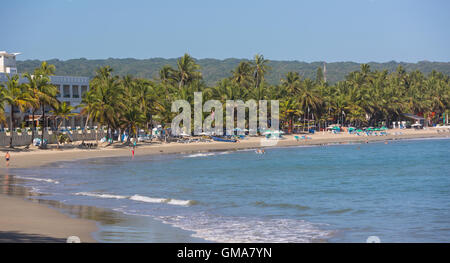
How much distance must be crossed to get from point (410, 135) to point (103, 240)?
120m

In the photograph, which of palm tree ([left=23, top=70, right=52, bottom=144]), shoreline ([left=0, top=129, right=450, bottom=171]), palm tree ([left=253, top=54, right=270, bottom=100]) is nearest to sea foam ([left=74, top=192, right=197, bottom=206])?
shoreline ([left=0, top=129, right=450, bottom=171])

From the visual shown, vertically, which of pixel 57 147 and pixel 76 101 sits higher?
pixel 76 101

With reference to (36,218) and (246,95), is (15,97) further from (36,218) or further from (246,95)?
(246,95)

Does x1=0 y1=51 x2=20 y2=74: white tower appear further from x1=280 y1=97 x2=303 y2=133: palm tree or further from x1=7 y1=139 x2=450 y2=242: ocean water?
x1=280 y1=97 x2=303 y2=133: palm tree

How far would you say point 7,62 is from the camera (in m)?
98.3

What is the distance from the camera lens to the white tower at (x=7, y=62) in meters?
96.8

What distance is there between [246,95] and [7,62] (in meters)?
43.1

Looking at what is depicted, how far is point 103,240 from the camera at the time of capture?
695 inches

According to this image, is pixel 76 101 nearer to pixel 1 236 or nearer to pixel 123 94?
pixel 123 94

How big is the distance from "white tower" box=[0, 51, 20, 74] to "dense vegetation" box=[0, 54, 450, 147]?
639 cm

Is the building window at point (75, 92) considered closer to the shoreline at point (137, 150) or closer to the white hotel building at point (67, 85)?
the white hotel building at point (67, 85)

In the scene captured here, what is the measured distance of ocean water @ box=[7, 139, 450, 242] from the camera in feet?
67.3

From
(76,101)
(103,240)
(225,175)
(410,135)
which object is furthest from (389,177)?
(410,135)

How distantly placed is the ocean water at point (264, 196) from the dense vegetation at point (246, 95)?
13.0 metres
